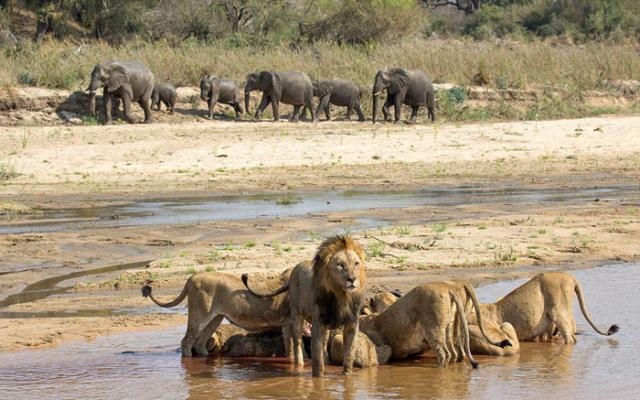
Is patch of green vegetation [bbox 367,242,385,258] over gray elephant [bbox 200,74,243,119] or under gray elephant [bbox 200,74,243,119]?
under

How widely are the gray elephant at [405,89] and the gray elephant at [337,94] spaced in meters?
0.51

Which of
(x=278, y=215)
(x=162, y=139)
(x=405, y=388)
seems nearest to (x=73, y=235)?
(x=278, y=215)

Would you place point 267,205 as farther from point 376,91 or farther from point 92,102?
point 376,91

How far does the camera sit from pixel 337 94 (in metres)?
31.6

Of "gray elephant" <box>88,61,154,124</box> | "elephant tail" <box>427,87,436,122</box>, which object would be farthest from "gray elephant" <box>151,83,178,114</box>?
"elephant tail" <box>427,87,436,122</box>

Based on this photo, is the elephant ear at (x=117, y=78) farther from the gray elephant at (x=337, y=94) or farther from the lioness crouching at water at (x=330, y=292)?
the lioness crouching at water at (x=330, y=292)

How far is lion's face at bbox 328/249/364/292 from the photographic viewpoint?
8.38 m

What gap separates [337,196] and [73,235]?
5489mm

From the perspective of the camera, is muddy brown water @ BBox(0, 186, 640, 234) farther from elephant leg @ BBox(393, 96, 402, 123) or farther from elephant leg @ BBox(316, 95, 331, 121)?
elephant leg @ BBox(316, 95, 331, 121)

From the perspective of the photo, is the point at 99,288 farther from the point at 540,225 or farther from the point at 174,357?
the point at 540,225

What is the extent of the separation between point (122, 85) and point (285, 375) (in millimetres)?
20271

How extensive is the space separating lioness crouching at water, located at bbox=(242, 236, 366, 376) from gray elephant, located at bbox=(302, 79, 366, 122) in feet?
72.9

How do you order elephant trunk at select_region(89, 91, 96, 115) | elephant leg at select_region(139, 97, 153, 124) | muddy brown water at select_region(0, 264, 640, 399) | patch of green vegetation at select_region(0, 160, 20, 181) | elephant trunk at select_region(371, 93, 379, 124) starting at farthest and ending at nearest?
1. elephant trunk at select_region(371, 93, 379, 124)
2. elephant leg at select_region(139, 97, 153, 124)
3. elephant trunk at select_region(89, 91, 96, 115)
4. patch of green vegetation at select_region(0, 160, 20, 181)
5. muddy brown water at select_region(0, 264, 640, 399)

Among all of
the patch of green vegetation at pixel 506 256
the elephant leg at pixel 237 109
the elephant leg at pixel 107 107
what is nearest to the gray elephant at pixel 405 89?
the elephant leg at pixel 237 109
